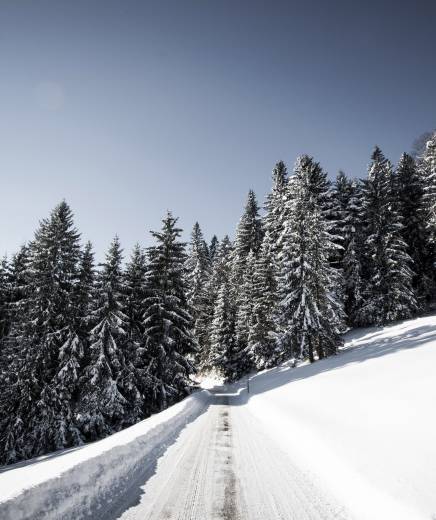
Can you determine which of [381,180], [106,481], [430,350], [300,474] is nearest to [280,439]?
[300,474]

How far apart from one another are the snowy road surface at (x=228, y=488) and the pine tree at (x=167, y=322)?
1429 cm

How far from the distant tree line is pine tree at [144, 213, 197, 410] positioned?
95 millimetres

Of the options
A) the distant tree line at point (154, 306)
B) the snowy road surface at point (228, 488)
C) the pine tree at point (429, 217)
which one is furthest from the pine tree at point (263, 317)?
the snowy road surface at point (228, 488)

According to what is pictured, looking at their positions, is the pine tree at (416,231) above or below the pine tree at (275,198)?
below

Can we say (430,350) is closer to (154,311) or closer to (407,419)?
(407,419)

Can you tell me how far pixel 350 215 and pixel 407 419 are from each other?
2919 centimetres

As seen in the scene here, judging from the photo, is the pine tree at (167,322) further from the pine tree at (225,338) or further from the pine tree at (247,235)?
the pine tree at (247,235)

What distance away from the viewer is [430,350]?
509 inches

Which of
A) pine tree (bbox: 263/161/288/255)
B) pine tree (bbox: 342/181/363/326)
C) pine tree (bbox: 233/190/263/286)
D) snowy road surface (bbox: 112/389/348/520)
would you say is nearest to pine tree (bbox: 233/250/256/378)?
pine tree (bbox: 263/161/288/255)

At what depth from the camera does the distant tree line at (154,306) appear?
1958 cm

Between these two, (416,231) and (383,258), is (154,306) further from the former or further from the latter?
(416,231)

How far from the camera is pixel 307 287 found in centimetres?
2377

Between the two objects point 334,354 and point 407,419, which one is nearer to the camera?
point 407,419

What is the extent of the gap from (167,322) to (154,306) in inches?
59.0
